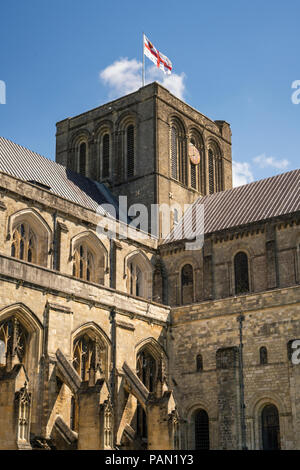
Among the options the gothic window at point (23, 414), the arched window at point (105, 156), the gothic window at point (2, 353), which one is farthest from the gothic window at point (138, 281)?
the gothic window at point (23, 414)

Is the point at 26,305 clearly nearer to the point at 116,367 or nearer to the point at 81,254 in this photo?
the point at 116,367

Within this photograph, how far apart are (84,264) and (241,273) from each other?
347 inches

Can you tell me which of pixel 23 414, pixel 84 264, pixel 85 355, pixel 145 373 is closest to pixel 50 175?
pixel 84 264

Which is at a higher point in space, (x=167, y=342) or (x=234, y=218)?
(x=234, y=218)

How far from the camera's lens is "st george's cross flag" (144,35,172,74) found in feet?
175

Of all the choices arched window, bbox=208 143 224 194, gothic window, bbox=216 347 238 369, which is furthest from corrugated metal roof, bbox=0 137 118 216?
gothic window, bbox=216 347 238 369

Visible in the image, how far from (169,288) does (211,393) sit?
992cm

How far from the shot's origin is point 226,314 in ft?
126

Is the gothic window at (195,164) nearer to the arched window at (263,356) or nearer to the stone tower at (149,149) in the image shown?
the stone tower at (149,149)

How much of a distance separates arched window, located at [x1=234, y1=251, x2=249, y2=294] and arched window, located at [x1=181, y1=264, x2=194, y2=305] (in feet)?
9.12

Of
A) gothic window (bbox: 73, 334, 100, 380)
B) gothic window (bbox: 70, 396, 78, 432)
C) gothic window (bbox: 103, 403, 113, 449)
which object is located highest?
gothic window (bbox: 73, 334, 100, 380)

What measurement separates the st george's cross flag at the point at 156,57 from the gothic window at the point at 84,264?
659 inches

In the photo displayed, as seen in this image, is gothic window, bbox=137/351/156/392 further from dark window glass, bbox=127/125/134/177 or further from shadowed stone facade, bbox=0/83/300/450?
dark window glass, bbox=127/125/134/177
